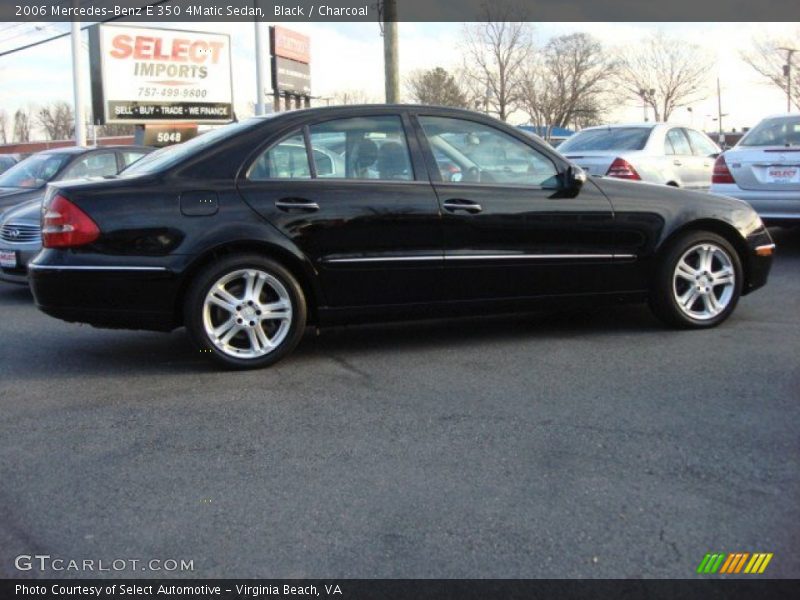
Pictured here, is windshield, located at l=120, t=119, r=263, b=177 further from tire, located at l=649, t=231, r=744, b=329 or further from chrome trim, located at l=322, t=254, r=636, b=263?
tire, located at l=649, t=231, r=744, b=329

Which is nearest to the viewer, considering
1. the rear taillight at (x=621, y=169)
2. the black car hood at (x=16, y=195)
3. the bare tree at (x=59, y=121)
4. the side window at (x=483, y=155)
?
the side window at (x=483, y=155)

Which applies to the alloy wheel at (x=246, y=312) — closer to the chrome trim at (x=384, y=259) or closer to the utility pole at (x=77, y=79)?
the chrome trim at (x=384, y=259)

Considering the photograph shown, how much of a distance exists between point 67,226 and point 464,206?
2372mm

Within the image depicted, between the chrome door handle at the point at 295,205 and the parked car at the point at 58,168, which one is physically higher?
the parked car at the point at 58,168

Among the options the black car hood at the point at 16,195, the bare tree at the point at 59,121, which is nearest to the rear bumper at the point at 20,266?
the black car hood at the point at 16,195

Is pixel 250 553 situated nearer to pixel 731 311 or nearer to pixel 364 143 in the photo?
pixel 364 143

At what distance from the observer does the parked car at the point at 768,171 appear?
9.05 m

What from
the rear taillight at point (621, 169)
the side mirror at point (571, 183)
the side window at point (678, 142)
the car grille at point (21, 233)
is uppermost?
the side window at point (678, 142)

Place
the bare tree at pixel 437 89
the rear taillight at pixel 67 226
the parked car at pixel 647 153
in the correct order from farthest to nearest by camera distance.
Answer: the bare tree at pixel 437 89 < the parked car at pixel 647 153 < the rear taillight at pixel 67 226

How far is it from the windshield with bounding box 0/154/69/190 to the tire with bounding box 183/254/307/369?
5.45 m

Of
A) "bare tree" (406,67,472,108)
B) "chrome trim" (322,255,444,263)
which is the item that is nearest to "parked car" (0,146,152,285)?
"chrome trim" (322,255,444,263)

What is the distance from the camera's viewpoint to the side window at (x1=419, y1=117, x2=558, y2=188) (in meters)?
5.48
